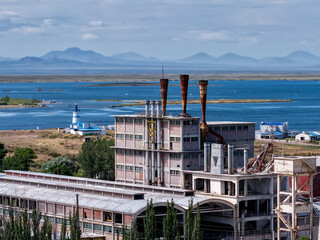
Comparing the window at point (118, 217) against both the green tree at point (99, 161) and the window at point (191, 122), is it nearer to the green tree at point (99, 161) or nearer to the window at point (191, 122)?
the window at point (191, 122)

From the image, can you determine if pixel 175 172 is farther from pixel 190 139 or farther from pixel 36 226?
pixel 36 226

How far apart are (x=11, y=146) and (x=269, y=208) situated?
2638 inches

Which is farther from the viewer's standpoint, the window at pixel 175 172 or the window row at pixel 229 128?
the window row at pixel 229 128

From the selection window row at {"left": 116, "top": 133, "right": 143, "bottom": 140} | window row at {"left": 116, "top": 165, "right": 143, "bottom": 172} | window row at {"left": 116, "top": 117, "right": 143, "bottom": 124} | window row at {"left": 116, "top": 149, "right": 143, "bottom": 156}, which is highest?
window row at {"left": 116, "top": 117, "right": 143, "bottom": 124}

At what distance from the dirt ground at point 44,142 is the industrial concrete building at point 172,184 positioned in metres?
33.7


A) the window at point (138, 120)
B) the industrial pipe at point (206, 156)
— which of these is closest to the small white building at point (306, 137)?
the window at point (138, 120)

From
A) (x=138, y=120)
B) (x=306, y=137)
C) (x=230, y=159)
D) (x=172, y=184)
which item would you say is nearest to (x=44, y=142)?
(x=306, y=137)

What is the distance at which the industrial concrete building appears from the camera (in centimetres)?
5612

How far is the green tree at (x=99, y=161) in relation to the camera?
3103 inches

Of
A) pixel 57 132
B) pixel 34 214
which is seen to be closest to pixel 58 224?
pixel 34 214

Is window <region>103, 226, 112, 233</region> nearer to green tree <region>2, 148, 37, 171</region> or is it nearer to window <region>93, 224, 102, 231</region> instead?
window <region>93, 224, 102, 231</region>

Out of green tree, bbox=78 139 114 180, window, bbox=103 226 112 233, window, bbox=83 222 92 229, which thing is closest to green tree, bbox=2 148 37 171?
green tree, bbox=78 139 114 180

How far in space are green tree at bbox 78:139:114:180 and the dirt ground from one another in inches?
716

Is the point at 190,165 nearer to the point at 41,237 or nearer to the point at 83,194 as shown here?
the point at 83,194
